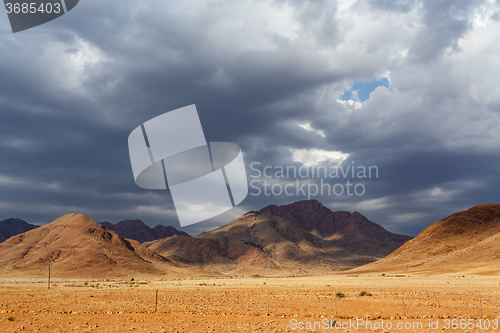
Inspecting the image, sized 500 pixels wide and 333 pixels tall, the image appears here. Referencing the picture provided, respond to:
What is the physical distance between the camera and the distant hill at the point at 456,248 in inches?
3947

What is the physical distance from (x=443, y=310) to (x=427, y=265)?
9871 cm

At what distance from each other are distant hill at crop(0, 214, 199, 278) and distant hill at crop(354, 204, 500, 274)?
265ft

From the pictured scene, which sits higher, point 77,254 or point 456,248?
point 77,254

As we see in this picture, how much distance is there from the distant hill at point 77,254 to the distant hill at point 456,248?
80765 mm

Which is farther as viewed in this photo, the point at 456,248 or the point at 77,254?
the point at 77,254

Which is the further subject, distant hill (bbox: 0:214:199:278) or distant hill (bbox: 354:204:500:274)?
distant hill (bbox: 0:214:199:278)

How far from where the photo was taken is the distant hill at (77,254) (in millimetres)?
123500

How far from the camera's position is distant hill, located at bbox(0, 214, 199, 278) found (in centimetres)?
12350

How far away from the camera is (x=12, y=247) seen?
146250 millimetres

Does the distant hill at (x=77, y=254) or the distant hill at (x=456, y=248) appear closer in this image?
the distant hill at (x=456, y=248)

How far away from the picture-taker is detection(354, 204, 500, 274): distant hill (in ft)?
329

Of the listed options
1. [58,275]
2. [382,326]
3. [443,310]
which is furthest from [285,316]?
[58,275]

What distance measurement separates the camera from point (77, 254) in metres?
135

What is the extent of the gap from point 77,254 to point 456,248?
132301 millimetres
